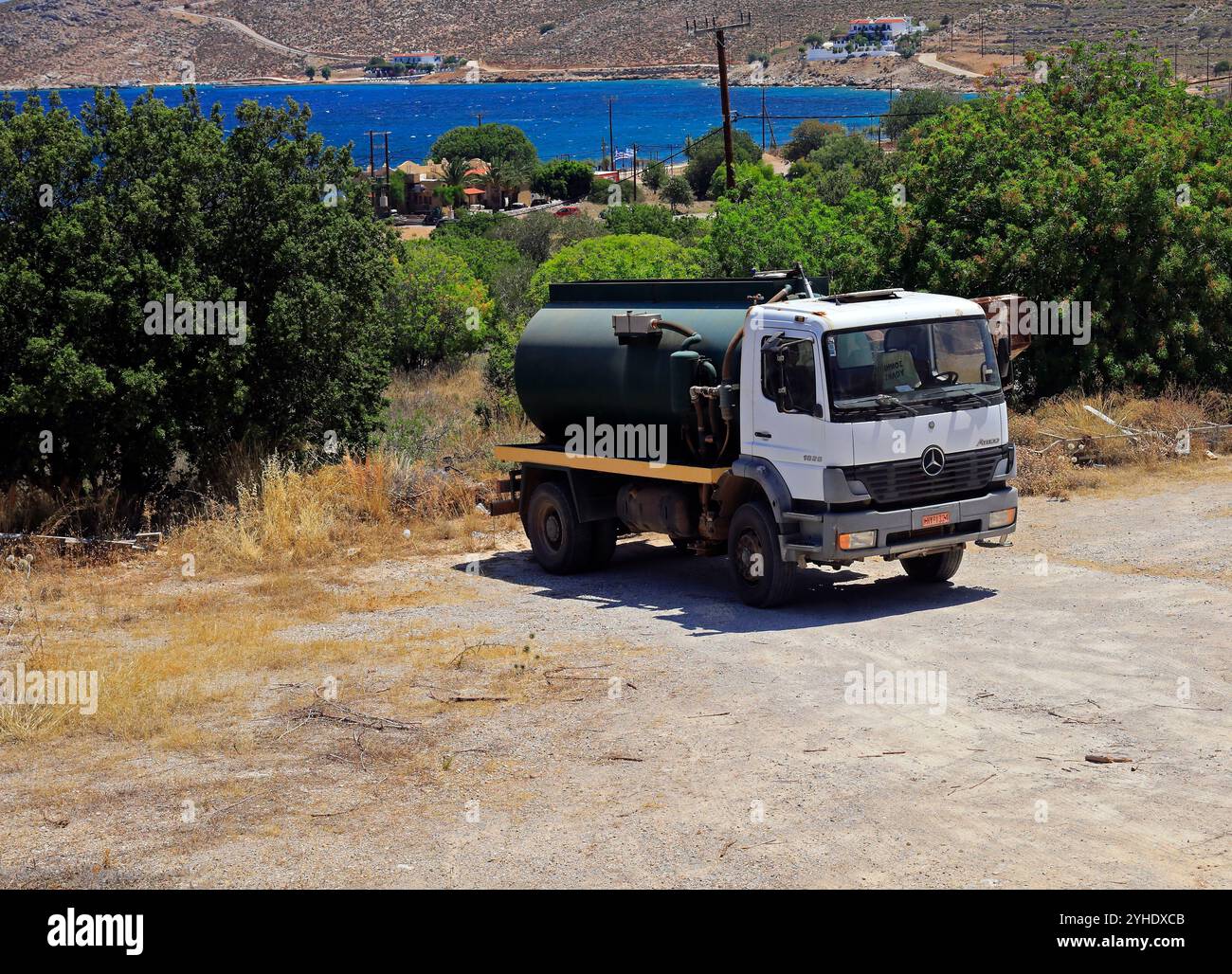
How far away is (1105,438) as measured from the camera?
20859mm

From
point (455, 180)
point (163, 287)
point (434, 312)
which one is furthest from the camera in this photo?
point (455, 180)

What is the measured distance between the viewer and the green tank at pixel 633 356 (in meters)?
15.0

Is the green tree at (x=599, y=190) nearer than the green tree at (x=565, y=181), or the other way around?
the green tree at (x=599, y=190)

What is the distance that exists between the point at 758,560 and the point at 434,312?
23443 millimetres

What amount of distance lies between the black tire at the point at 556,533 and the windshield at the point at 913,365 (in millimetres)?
4260

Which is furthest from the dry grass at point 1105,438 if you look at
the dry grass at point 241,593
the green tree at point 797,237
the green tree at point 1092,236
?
the dry grass at point 241,593

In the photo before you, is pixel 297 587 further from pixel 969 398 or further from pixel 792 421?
pixel 969 398

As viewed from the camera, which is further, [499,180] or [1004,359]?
[499,180]

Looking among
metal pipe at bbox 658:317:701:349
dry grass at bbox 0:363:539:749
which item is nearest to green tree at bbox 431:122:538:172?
dry grass at bbox 0:363:539:749

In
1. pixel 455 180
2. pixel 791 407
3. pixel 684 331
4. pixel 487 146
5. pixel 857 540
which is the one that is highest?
pixel 487 146

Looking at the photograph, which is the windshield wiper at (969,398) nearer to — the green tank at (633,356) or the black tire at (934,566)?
the black tire at (934,566)

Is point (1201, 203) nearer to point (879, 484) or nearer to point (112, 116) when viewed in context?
point (879, 484)

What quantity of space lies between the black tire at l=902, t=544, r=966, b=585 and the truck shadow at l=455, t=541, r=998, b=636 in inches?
4.2

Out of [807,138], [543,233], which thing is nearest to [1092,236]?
[543,233]
